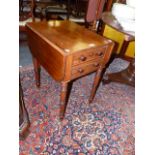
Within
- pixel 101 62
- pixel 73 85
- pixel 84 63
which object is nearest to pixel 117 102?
pixel 73 85

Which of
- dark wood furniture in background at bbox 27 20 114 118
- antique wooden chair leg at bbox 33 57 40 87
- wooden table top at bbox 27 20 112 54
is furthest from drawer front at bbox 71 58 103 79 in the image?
antique wooden chair leg at bbox 33 57 40 87

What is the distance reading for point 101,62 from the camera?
1.36 m

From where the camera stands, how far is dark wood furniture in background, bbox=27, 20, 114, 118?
1081 millimetres

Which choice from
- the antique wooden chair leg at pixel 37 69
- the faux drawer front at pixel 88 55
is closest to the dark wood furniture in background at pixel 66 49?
the faux drawer front at pixel 88 55

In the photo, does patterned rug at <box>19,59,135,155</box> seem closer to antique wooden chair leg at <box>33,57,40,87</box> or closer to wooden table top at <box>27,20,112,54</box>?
antique wooden chair leg at <box>33,57,40,87</box>

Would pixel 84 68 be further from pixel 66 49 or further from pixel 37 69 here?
pixel 37 69

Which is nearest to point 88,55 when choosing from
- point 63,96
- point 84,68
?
point 84,68

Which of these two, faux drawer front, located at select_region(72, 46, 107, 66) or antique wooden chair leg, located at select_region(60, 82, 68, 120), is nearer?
faux drawer front, located at select_region(72, 46, 107, 66)

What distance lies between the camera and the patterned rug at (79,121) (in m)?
1.33

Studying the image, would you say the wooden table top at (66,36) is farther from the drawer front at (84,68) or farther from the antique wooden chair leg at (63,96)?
the antique wooden chair leg at (63,96)

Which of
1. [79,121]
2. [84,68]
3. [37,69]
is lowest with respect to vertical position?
[79,121]

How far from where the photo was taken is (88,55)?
3.90ft
